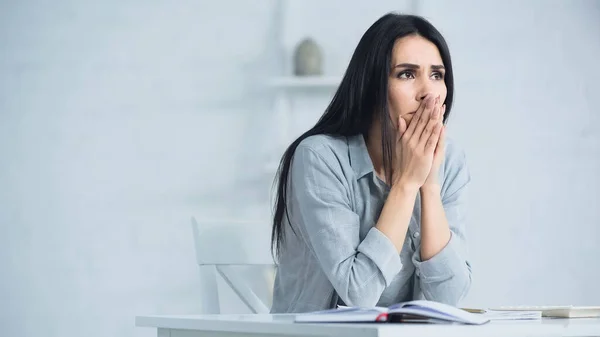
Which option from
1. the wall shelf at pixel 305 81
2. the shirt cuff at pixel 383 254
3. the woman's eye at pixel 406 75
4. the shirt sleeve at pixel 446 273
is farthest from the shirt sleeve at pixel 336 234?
the wall shelf at pixel 305 81

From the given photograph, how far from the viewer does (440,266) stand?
5.23 ft

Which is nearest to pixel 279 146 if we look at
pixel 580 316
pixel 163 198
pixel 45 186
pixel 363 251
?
pixel 163 198

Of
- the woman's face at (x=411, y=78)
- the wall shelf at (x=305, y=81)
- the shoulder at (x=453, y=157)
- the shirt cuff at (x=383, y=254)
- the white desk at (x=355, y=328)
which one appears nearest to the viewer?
the white desk at (x=355, y=328)

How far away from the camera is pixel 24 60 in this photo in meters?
2.79

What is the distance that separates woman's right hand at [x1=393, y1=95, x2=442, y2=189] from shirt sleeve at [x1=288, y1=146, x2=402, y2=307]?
0.12 metres

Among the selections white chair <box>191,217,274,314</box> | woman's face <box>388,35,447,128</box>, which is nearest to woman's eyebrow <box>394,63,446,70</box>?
woman's face <box>388,35,447,128</box>

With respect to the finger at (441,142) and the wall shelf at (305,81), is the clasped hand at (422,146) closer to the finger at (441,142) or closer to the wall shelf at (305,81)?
the finger at (441,142)

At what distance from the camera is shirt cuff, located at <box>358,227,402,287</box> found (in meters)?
1.50

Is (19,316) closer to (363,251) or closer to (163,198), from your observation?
(163,198)

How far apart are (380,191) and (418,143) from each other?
13cm

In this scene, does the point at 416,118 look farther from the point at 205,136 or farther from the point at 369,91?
the point at 205,136

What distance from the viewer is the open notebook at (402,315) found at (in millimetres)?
965

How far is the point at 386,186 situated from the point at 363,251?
0.25 metres

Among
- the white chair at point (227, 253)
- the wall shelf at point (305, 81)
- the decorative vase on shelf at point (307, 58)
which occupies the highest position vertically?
the decorative vase on shelf at point (307, 58)
